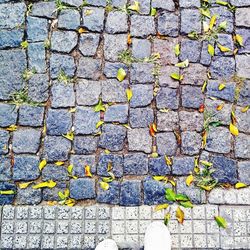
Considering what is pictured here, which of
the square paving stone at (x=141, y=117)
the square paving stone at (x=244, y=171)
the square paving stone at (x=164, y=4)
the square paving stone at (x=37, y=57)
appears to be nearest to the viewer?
the square paving stone at (x=244, y=171)

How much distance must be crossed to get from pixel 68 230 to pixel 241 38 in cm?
203

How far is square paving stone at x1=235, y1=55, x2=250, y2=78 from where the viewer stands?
4066 millimetres

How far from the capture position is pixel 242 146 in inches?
155

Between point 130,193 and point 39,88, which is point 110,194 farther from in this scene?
point 39,88

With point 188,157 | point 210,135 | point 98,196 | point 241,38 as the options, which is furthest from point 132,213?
point 241,38

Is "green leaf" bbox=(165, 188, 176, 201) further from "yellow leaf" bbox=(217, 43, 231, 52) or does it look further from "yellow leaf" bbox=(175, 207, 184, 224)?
"yellow leaf" bbox=(217, 43, 231, 52)

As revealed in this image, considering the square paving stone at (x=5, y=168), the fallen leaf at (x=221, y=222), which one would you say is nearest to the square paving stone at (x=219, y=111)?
the fallen leaf at (x=221, y=222)

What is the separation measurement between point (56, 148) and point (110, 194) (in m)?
0.54

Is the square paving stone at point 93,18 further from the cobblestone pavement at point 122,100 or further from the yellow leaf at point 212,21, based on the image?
the yellow leaf at point 212,21

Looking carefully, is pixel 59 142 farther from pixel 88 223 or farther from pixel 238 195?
pixel 238 195

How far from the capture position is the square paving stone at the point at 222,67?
4066 millimetres

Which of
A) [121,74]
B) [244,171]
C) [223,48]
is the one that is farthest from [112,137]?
[223,48]

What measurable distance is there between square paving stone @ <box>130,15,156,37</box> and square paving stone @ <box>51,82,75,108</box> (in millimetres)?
688

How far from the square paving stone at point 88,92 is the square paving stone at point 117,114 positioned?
0.13m
